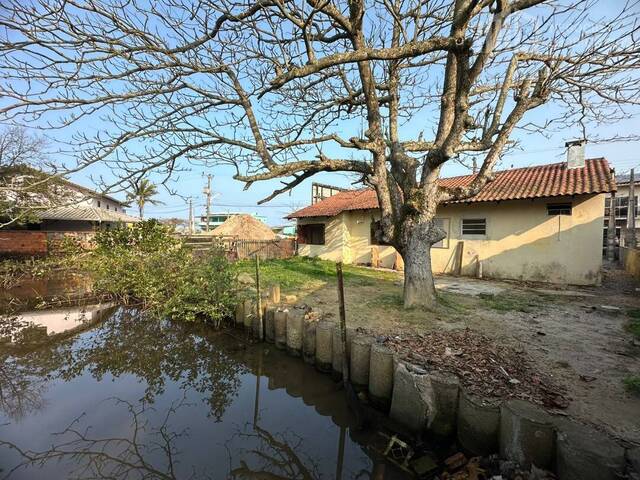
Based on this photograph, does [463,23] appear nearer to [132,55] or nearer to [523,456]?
[132,55]

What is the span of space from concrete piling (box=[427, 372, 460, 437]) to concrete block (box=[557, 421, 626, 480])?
2.97 feet

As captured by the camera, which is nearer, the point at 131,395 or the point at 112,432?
the point at 112,432

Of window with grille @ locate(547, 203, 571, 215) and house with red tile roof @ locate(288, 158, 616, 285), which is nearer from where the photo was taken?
house with red tile roof @ locate(288, 158, 616, 285)

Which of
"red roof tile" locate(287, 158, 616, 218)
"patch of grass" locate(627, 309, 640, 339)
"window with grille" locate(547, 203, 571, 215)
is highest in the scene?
"red roof tile" locate(287, 158, 616, 218)

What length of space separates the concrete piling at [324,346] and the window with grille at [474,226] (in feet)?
29.9

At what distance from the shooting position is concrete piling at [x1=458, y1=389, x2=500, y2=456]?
9.01 feet

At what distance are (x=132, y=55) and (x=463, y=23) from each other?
4.99 meters

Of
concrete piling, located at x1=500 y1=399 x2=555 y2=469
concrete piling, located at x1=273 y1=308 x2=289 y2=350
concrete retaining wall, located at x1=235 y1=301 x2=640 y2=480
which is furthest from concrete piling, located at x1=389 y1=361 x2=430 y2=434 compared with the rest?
concrete piling, located at x1=273 y1=308 x2=289 y2=350

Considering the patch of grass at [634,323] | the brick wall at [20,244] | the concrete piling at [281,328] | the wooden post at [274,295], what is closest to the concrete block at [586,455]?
the patch of grass at [634,323]

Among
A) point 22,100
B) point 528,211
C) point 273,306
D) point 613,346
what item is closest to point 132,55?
point 22,100

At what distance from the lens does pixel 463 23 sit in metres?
4.36

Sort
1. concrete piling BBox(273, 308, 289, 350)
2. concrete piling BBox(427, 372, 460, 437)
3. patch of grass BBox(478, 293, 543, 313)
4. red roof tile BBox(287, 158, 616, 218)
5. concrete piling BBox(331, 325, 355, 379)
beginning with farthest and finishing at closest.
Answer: red roof tile BBox(287, 158, 616, 218) < patch of grass BBox(478, 293, 543, 313) < concrete piling BBox(273, 308, 289, 350) < concrete piling BBox(331, 325, 355, 379) < concrete piling BBox(427, 372, 460, 437)

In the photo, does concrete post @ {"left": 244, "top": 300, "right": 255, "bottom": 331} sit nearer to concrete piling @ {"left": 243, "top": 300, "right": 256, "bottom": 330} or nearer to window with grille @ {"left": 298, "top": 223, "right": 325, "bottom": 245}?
concrete piling @ {"left": 243, "top": 300, "right": 256, "bottom": 330}

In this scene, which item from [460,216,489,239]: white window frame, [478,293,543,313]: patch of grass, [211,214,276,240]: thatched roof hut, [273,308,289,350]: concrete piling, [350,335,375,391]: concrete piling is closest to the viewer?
[350,335,375,391]: concrete piling
